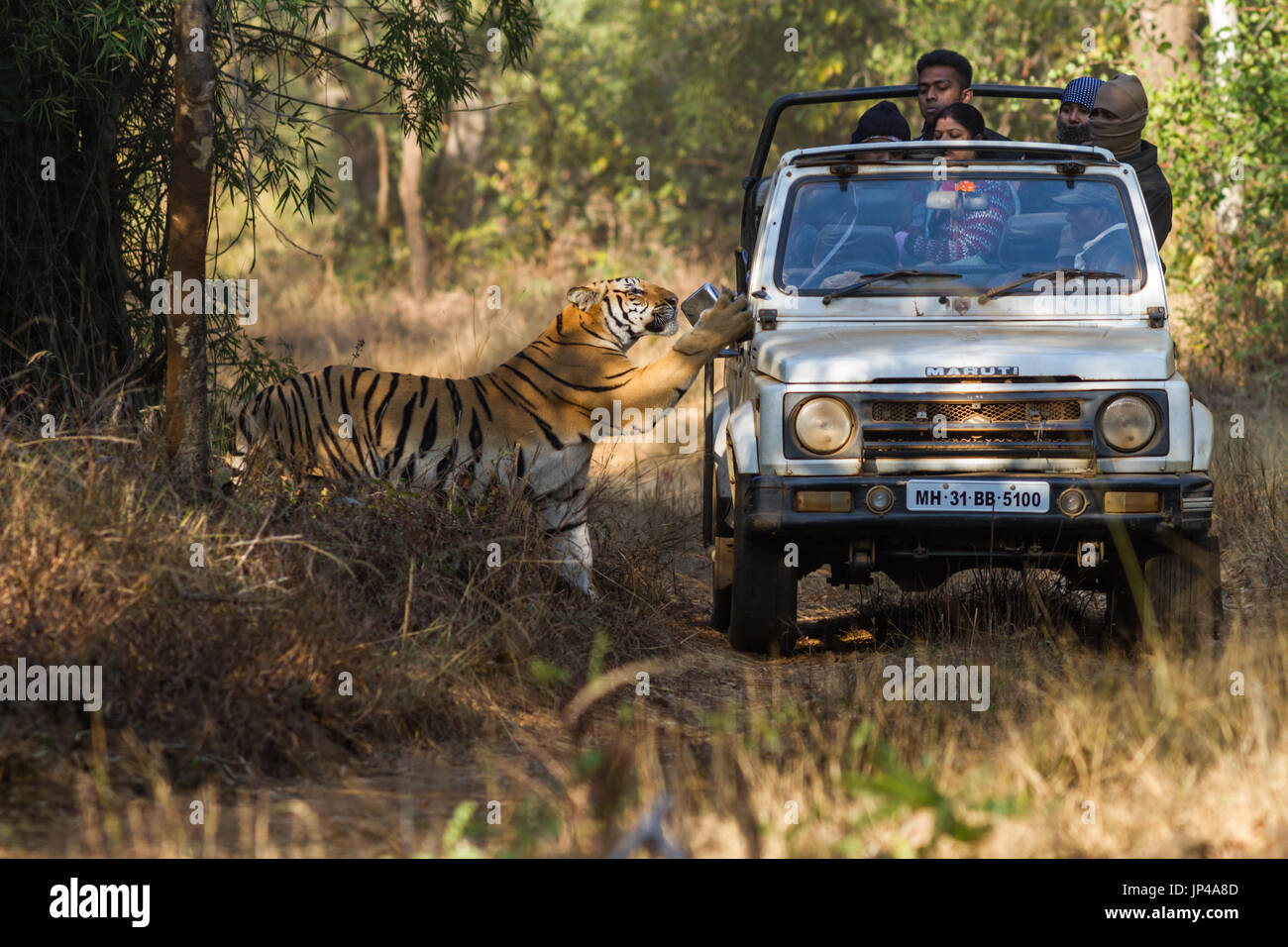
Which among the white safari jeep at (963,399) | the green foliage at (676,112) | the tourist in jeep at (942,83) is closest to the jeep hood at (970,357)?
the white safari jeep at (963,399)

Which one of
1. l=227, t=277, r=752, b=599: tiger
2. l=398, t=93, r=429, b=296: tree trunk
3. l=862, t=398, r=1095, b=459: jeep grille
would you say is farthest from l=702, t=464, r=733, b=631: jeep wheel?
l=398, t=93, r=429, b=296: tree trunk

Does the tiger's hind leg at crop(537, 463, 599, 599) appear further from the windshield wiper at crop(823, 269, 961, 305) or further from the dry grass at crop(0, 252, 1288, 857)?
Result: the windshield wiper at crop(823, 269, 961, 305)

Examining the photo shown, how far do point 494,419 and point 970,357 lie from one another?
1.87 meters

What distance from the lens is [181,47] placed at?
223 inches

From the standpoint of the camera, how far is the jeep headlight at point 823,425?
5.39 m

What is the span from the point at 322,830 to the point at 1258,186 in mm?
9742

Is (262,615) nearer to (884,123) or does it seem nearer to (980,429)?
(980,429)

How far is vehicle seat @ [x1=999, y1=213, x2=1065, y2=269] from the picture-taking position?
607cm

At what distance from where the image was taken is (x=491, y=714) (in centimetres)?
495

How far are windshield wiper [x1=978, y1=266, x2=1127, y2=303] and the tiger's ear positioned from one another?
1545 mm

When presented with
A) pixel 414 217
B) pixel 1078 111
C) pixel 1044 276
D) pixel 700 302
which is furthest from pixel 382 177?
pixel 1044 276

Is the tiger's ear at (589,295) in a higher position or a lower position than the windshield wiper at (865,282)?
higher

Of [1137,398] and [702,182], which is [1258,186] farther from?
[702,182]

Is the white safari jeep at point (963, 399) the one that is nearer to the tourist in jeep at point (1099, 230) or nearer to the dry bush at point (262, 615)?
the tourist in jeep at point (1099, 230)
